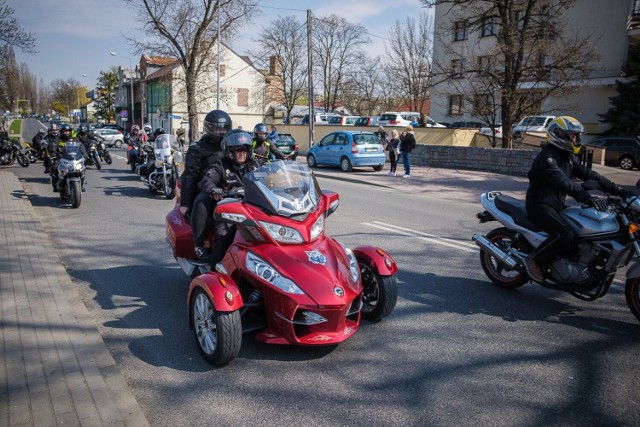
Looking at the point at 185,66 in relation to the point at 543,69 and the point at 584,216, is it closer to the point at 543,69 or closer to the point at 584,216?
the point at 543,69

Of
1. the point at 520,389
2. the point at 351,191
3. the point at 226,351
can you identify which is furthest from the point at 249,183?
the point at 351,191

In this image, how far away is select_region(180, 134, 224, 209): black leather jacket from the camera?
5.85m

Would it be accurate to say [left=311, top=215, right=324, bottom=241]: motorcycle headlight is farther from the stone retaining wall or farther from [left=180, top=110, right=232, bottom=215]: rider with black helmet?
the stone retaining wall

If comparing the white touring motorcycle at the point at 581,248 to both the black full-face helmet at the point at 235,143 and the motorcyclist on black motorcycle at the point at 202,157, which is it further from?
the motorcyclist on black motorcycle at the point at 202,157

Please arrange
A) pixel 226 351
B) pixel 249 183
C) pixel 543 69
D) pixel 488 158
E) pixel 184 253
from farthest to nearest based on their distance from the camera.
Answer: pixel 488 158, pixel 543 69, pixel 184 253, pixel 249 183, pixel 226 351

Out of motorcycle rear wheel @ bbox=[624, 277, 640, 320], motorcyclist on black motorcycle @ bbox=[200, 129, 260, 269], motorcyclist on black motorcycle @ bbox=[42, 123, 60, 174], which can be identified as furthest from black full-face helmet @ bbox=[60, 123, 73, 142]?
motorcycle rear wheel @ bbox=[624, 277, 640, 320]

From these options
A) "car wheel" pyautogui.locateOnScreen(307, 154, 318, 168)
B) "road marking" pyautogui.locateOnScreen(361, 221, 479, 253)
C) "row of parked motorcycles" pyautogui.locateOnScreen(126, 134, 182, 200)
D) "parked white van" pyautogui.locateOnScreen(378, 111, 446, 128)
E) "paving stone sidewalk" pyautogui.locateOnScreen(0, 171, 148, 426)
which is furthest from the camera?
"parked white van" pyautogui.locateOnScreen(378, 111, 446, 128)

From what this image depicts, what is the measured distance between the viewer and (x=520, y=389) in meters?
3.66

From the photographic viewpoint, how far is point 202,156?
19.5 feet

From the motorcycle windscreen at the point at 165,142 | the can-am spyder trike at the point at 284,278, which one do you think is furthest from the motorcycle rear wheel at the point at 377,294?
the motorcycle windscreen at the point at 165,142

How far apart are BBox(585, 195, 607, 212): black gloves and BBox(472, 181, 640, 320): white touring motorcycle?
4 centimetres

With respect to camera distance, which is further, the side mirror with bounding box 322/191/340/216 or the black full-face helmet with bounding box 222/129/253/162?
the black full-face helmet with bounding box 222/129/253/162

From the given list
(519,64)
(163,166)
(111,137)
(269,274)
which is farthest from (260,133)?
(111,137)

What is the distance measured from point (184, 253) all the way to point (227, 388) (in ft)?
7.82
